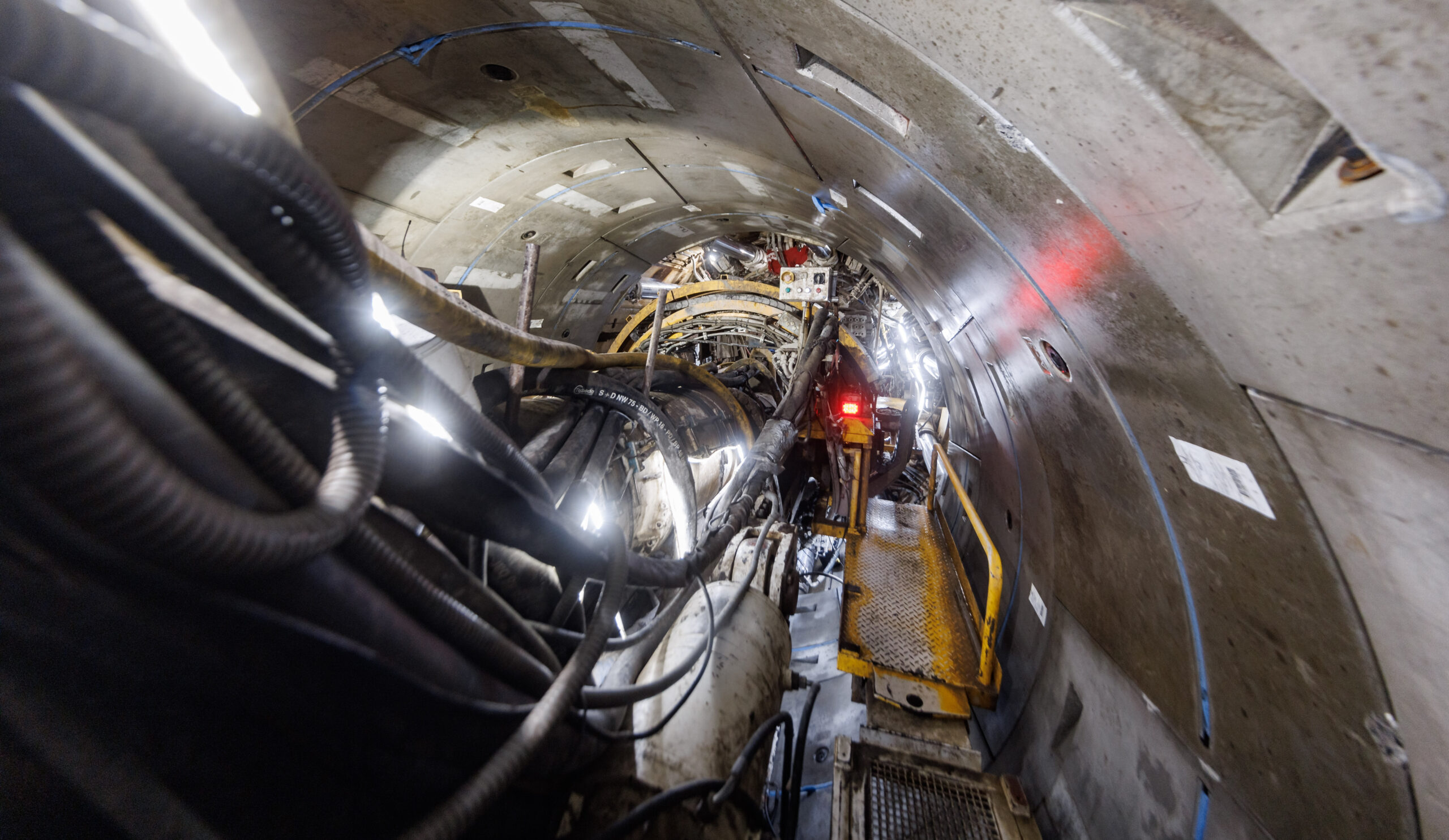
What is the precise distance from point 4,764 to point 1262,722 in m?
2.58

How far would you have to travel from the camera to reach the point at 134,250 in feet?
2.74

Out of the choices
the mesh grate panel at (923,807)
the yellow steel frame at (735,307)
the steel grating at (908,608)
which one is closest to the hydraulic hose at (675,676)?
the mesh grate panel at (923,807)

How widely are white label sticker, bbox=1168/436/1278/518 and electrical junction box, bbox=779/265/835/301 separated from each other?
556 cm

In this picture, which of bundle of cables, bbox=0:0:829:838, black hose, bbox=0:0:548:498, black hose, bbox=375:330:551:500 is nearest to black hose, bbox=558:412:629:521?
black hose, bbox=375:330:551:500

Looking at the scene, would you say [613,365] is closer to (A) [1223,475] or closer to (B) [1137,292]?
(B) [1137,292]

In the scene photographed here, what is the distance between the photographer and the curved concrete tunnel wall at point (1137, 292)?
0.72 meters

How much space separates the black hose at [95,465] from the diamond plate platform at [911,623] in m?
3.33

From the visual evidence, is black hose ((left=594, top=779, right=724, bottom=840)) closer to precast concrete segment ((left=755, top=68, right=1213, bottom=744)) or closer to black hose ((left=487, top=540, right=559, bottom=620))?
black hose ((left=487, top=540, right=559, bottom=620))

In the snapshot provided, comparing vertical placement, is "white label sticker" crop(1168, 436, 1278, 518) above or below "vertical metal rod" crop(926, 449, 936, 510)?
below

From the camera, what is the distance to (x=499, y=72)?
2607 mm

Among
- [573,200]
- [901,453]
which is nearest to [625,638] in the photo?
[573,200]

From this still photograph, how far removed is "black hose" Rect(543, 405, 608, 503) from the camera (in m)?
2.91

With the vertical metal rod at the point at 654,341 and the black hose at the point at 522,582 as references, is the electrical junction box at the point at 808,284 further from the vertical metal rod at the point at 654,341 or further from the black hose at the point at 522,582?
the black hose at the point at 522,582

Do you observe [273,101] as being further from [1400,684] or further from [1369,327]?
[1400,684]
